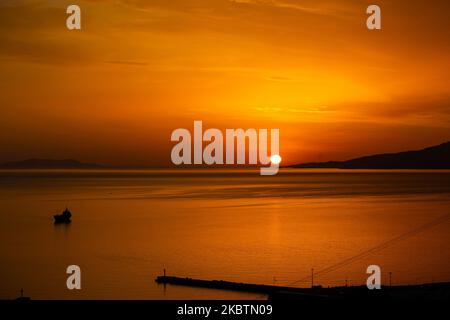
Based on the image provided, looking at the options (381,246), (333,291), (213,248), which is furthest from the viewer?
(381,246)

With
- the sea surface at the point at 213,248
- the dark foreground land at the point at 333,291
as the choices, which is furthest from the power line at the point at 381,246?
the dark foreground land at the point at 333,291

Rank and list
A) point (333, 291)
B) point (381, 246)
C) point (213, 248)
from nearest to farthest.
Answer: point (333, 291)
point (213, 248)
point (381, 246)

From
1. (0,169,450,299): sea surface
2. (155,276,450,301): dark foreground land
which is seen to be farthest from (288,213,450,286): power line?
(155,276,450,301): dark foreground land

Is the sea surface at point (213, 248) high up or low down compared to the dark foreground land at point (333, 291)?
up

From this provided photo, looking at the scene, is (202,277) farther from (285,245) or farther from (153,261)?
(285,245)

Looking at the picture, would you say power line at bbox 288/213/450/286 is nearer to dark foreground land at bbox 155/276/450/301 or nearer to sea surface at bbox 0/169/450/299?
sea surface at bbox 0/169/450/299

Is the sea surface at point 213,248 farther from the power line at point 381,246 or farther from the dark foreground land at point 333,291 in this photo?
the dark foreground land at point 333,291

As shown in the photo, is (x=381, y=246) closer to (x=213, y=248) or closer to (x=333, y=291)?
(x=213, y=248)

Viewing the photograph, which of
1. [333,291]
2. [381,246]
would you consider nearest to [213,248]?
[381,246]

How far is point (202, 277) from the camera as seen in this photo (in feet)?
90.1

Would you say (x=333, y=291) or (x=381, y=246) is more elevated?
(x=381, y=246)

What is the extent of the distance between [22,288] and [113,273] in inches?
186

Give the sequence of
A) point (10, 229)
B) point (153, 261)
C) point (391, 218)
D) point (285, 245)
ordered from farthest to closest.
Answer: point (391, 218), point (10, 229), point (285, 245), point (153, 261)
